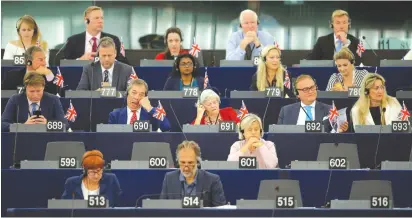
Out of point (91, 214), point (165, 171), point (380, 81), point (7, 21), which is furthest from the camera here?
point (7, 21)

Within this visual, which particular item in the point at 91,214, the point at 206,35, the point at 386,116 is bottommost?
the point at 91,214

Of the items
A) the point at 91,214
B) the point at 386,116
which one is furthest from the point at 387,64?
the point at 91,214

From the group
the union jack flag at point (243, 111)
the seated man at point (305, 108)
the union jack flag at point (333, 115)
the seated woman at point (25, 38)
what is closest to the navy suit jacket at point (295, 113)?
the seated man at point (305, 108)

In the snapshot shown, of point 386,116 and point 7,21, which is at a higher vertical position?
point 7,21

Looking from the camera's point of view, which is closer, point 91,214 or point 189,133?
point 91,214

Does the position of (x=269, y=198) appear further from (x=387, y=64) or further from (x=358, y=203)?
(x=387, y=64)

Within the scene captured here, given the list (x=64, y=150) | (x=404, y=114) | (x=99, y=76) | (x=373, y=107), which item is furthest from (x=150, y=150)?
(x=404, y=114)

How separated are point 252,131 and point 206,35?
4567 millimetres

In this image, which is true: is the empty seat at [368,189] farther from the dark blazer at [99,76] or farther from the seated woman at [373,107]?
the dark blazer at [99,76]

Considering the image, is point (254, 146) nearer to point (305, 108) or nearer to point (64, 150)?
point (305, 108)

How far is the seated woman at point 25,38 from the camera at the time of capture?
12.6m

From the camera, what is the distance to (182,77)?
12.1 metres

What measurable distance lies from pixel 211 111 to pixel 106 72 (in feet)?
4.19

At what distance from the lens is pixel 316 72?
12461 millimetres
